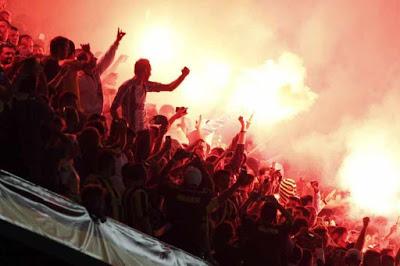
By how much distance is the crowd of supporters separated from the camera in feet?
17.0

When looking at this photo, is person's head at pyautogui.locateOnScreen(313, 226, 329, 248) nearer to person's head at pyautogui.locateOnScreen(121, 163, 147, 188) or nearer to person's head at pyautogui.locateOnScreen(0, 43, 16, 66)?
person's head at pyautogui.locateOnScreen(121, 163, 147, 188)

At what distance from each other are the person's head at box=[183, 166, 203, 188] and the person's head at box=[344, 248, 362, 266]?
189 centimetres

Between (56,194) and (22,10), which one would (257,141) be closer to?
(22,10)

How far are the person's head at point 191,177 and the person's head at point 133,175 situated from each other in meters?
0.41

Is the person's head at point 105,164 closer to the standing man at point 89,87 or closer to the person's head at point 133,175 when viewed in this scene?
the person's head at point 133,175

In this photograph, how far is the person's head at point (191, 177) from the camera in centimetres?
580

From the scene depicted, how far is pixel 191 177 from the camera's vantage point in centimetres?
579

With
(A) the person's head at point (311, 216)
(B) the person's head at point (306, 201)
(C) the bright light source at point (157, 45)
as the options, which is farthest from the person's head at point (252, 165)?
(C) the bright light source at point (157, 45)

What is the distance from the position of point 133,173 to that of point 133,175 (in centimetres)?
2

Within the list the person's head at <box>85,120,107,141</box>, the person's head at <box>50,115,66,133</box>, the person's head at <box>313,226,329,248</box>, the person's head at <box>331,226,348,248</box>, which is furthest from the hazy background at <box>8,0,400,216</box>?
the person's head at <box>50,115,66,133</box>

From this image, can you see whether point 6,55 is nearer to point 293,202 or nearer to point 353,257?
point 293,202

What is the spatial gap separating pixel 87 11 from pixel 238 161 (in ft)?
24.7

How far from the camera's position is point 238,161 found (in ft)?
25.2

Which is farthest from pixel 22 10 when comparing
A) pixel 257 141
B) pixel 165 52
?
pixel 257 141
